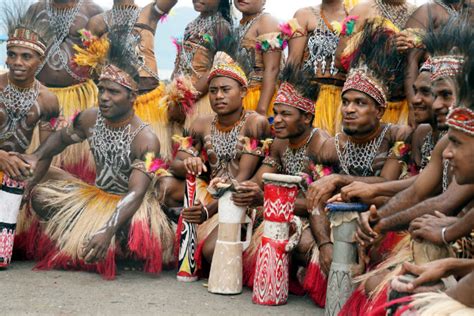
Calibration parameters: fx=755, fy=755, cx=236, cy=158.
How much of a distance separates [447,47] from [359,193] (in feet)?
2.87

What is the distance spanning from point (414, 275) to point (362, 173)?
1698 millimetres

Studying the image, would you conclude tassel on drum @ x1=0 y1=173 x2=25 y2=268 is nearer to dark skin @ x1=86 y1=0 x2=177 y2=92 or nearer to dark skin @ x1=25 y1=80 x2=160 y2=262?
dark skin @ x1=25 y1=80 x2=160 y2=262

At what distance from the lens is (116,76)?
16.9 feet

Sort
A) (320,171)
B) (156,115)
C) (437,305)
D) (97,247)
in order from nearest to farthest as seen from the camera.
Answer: (437,305) → (320,171) → (97,247) → (156,115)

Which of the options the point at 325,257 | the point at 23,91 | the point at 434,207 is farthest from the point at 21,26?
the point at 434,207

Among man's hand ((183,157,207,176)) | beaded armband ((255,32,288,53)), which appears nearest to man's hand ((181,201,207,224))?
man's hand ((183,157,207,176))

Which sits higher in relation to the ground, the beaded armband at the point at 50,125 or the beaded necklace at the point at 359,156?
the beaded armband at the point at 50,125

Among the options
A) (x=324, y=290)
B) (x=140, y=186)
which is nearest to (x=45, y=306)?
(x=140, y=186)

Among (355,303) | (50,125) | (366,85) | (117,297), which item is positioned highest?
(366,85)

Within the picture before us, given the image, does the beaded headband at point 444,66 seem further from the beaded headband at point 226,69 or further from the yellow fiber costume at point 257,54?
the yellow fiber costume at point 257,54

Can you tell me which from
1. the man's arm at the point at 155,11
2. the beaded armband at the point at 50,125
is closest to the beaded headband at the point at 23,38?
the beaded armband at the point at 50,125

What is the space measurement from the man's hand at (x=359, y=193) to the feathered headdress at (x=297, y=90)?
109 centimetres

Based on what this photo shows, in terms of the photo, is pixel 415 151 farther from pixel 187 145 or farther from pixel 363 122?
pixel 187 145

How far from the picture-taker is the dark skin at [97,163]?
4824mm
